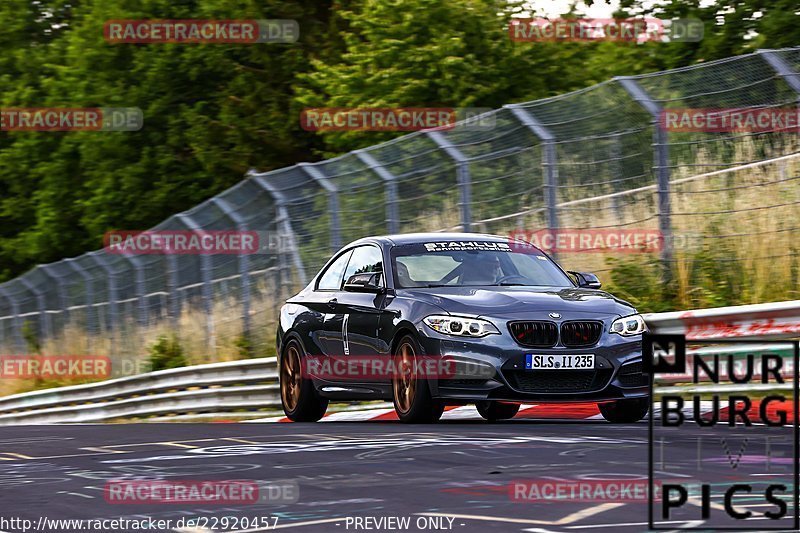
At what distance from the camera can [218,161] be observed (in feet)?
152

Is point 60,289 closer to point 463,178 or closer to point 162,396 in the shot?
point 162,396

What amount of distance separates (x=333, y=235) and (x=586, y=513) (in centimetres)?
1282

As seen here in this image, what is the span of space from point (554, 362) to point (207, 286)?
41.6ft

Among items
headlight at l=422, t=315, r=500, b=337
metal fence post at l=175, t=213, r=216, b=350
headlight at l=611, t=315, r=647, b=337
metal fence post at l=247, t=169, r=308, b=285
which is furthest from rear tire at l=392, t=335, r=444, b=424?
metal fence post at l=175, t=213, r=216, b=350

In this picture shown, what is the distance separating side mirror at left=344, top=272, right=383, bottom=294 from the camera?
12469mm

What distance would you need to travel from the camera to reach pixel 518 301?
11633mm

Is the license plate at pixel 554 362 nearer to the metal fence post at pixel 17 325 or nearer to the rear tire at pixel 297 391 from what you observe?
the rear tire at pixel 297 391

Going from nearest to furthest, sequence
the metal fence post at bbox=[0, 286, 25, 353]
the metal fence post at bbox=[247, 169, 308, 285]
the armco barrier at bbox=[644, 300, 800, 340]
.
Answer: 1. the armco barrier at bbox=[644, 300, 800, 340]
2. the metal fence post at bbox=[247, 169, 308, 285]
3. the metal fence post at bbox=[0, 286, 25, 353]

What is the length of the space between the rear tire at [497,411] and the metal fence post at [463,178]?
3.93 meters

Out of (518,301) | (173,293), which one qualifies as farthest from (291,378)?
(173,293)

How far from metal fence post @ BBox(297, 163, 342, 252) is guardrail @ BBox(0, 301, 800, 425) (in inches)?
79.2

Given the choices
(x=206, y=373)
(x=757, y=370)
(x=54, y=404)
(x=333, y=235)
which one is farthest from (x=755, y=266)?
(x=54, y=404)

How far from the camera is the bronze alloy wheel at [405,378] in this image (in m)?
11.8

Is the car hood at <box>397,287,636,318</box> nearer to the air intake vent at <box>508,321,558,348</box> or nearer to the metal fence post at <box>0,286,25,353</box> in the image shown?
the air intake vent at <box>508,321,558,348</box>
